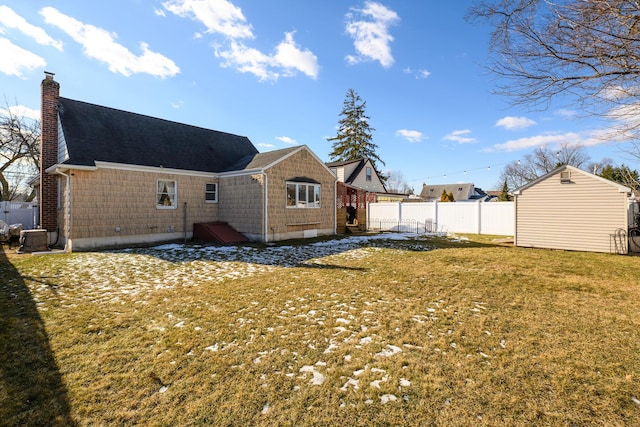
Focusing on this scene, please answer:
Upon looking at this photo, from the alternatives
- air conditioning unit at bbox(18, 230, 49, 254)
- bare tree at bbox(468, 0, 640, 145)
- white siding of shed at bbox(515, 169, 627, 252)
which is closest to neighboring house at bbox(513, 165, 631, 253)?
white siding of shed at bbox(515, 169, 627, 252)

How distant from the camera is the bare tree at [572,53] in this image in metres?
3.96

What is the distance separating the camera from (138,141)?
43.5 ft

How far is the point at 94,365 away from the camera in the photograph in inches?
123

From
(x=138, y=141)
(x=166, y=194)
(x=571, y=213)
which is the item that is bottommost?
(x=571, y=213)

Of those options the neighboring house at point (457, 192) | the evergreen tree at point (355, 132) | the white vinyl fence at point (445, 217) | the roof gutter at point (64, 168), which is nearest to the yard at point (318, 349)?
the roof gutter at point (64, 168)

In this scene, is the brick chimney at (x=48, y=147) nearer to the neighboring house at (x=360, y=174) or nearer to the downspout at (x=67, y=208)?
the downspout at (x=67, y=208)

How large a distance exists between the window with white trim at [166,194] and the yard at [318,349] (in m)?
5.84

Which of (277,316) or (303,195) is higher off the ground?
(303,195)

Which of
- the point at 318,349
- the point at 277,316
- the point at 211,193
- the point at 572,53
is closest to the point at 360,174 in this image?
the point at 211,193

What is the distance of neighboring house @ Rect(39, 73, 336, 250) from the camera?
10.9 m

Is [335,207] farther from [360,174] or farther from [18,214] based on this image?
[18,214]

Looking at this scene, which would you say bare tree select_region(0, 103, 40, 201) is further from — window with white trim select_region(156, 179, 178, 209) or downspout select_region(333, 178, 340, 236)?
downspout select_region(333, 178, 340, 236)

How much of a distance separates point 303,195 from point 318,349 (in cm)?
1138

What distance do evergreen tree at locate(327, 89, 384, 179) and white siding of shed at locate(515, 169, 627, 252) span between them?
91.4ft
